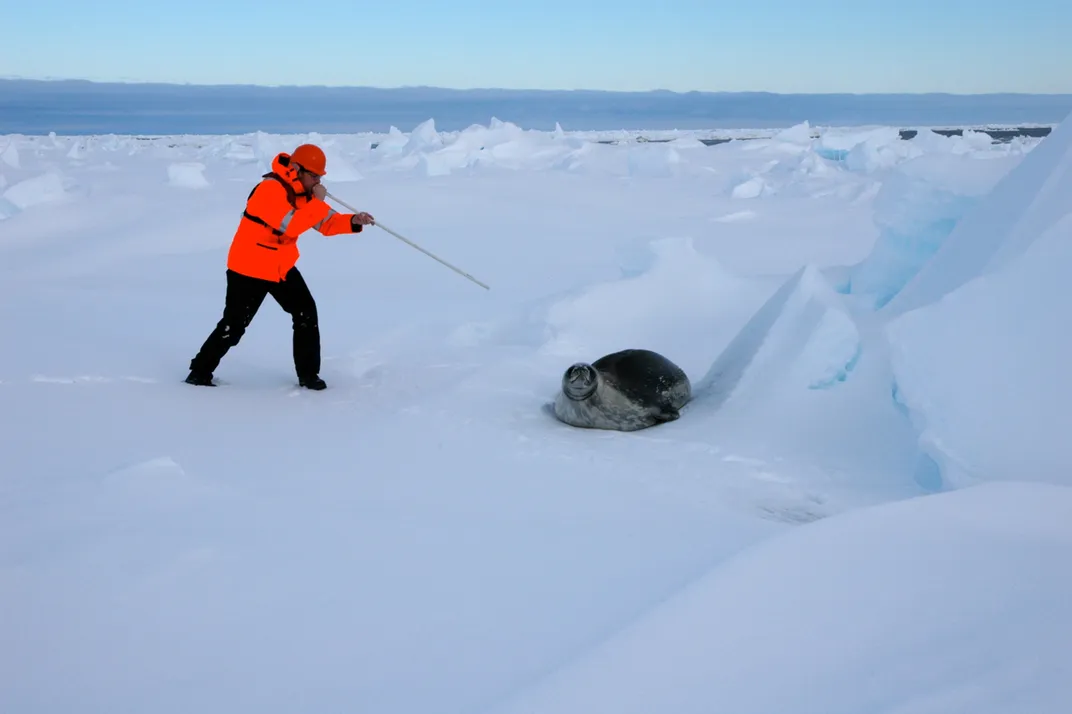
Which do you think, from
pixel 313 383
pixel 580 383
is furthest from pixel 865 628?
pixel 313 383

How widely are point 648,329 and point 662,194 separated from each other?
7.11 m

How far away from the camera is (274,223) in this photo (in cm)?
420

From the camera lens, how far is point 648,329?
517 cm

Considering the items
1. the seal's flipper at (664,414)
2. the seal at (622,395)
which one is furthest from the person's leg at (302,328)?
the seal's flipper at (664,414)

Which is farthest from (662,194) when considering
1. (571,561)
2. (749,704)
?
(749,704)

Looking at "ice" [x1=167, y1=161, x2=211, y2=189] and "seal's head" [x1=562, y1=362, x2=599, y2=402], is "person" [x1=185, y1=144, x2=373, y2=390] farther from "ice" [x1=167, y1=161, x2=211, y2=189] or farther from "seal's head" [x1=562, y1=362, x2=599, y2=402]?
"ice" [x1=167, y1=161, x2=211, y2=189]

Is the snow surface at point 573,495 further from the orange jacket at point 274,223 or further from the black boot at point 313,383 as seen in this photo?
the orange jacket at point 274,223

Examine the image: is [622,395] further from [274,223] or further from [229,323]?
[229,323]

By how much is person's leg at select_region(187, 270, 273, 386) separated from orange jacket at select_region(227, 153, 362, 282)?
48 millimetres

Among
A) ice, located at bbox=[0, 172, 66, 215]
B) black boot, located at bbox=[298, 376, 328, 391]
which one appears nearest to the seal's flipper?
black boot, located at bbox=[298, 376, 328, 391]

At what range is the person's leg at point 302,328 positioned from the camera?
171 inches

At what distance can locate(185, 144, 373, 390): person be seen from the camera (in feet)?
13.8

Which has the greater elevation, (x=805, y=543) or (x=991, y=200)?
(x=991, y=200)

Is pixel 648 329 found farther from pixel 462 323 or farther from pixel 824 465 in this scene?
pixel 824 465
